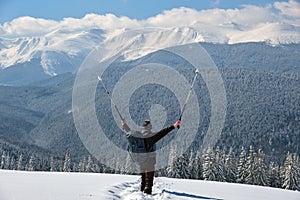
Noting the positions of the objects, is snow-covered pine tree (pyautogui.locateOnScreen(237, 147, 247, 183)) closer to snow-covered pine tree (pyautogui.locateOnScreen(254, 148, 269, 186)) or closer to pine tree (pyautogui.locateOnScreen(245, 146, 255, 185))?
pine tree (pyautogui.locateOnScreen(245, 146, 255, 185))

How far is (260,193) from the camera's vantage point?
53.3ft

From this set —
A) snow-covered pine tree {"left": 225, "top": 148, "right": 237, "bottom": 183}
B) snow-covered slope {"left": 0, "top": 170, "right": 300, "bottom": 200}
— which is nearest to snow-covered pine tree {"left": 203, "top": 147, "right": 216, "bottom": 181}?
snow-covered pine tree {"left": 225, "top": 148, "right": 237, "bottom": 183}

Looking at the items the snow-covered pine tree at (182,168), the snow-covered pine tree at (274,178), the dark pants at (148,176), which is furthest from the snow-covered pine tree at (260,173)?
the dark pants at (148,176)

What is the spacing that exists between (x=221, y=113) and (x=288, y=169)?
35.7 metres

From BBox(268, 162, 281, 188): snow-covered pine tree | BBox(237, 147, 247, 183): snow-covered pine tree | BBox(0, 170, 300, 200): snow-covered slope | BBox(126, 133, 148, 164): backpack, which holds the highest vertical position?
BBox(126, 133, 148, 164): backpack

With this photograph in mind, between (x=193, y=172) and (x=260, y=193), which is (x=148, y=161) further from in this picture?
(x=193, y=172)

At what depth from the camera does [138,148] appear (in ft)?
42.9

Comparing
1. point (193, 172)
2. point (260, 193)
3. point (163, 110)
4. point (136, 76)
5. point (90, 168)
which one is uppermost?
point (136, 76)

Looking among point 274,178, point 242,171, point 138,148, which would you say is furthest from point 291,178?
point 138,148

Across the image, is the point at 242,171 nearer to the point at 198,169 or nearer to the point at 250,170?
the point at 250,170

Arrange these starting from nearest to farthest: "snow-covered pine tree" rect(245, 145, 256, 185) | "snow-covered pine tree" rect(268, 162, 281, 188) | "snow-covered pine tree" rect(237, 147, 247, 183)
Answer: "snow-covered pine tree" rect(245, 145, 256, 185)
"snow-covered pine tree" rect(237, 147, 247, 183)
"snow-covered pine tree" rect(268, 162, 281, 188)

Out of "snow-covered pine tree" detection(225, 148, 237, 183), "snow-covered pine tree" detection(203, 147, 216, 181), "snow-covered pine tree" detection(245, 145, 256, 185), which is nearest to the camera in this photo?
"snow-covered pine tree" detection(203, 147, 216, 181)

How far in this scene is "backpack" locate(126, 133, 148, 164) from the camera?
13.0 metres

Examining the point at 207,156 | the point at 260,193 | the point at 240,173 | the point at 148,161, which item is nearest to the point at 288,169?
the point at 240,173
